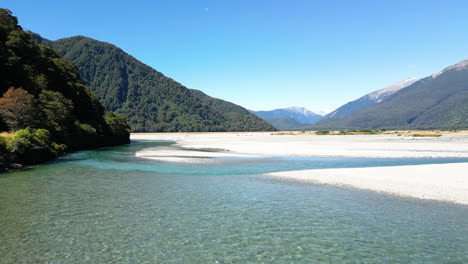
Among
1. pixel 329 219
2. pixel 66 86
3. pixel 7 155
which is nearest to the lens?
pixel 329 219

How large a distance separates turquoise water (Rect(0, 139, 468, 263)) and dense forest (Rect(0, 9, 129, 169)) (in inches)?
761

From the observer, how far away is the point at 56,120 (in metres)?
56.6

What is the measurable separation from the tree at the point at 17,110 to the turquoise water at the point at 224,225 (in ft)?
89.3

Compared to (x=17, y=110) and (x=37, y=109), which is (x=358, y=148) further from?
(x=17, y=110)

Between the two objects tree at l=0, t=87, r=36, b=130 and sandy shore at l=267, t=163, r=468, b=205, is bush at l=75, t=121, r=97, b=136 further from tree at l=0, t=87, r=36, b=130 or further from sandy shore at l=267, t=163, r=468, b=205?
sandy shore at l=267, t=163, r=468, b=205

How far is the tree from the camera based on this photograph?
43.7 m

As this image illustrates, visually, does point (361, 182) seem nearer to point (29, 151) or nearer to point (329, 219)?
point (329, 219)

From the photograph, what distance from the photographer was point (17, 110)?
145ft

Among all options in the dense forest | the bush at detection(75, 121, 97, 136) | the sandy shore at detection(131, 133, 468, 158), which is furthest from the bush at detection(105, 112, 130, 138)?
the sandy shore at detection(131, 133, 468, 158)

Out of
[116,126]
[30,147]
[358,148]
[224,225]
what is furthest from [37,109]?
[358,148]

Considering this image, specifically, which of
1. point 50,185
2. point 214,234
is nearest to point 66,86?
point 50,185

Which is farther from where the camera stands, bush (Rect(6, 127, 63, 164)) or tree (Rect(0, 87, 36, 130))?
tree (Rect(0, 87, 36, 130))

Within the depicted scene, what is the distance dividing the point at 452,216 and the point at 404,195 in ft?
15.3

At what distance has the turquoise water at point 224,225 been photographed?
10.7 m
